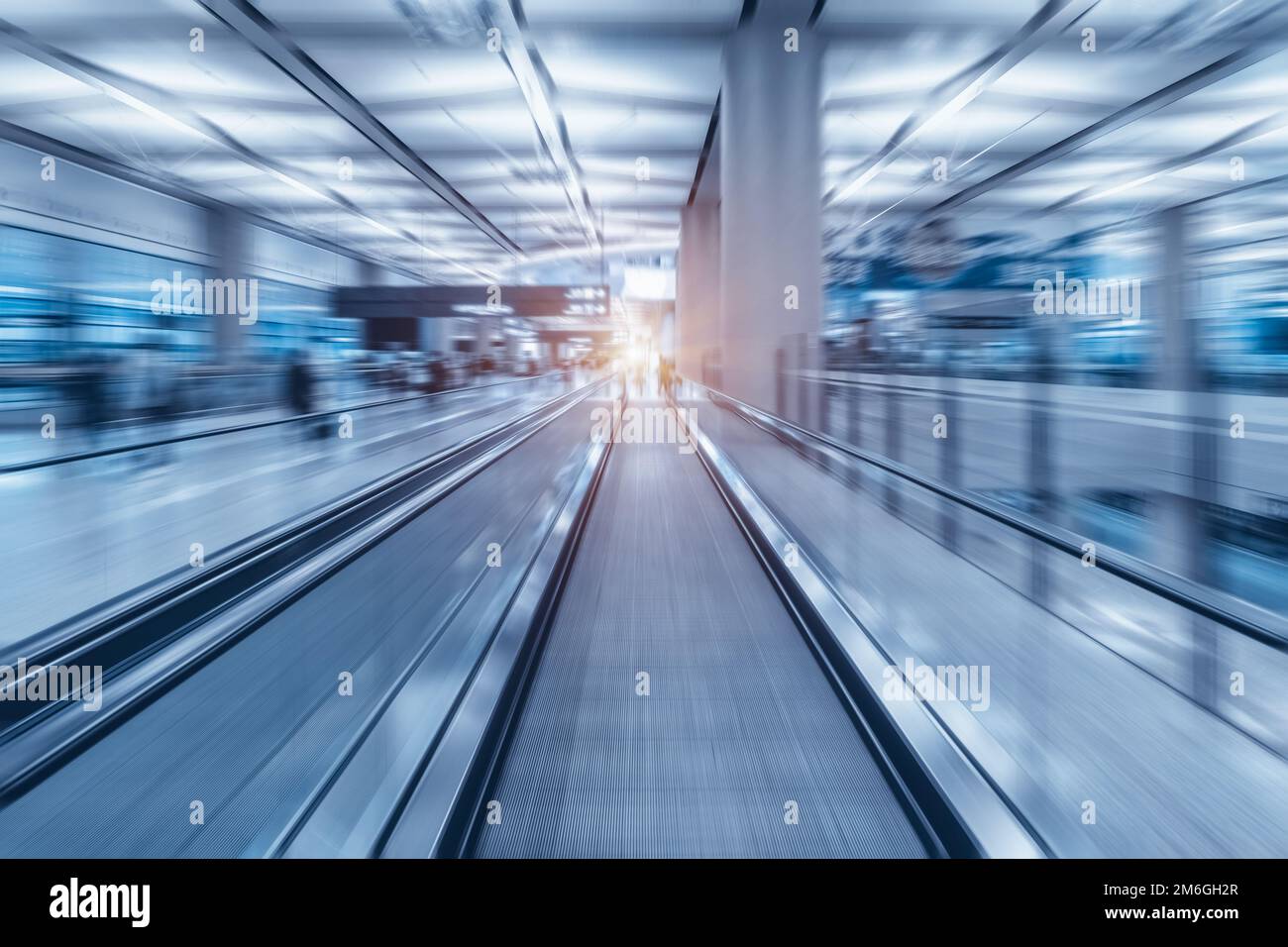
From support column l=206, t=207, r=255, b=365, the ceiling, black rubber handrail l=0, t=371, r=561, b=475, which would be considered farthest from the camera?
the ceiling

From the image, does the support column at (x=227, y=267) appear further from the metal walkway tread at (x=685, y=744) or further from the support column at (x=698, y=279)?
the support column at (x=698, y=279)

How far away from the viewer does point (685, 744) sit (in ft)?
8.55

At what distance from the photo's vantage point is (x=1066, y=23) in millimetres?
11570

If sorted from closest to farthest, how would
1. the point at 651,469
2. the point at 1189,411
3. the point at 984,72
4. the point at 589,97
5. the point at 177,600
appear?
the point at 1189,411 < the point at 177,600 < the point at 651,469 < the point at 984,72 < the point at 589,97

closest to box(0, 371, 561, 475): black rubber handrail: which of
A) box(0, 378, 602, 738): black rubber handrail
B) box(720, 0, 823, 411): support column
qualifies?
box(0, 378, 602, 738): black rubber handrail

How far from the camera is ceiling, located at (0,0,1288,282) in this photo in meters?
10.8

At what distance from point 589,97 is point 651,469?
31.3ft

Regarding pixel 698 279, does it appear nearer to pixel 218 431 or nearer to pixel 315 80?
pixel 315 80

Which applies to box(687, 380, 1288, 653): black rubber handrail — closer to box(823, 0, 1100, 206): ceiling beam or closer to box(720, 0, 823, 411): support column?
box(720, 0, 823, 411): support column

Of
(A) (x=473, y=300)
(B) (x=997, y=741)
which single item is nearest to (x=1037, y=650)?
(B) (x=997, y=741)

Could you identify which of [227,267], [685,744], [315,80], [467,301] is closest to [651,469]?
[685,744]

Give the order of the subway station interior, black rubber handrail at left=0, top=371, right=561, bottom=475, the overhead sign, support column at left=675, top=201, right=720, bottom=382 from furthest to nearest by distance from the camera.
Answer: support column at left=675, top=201, right=720, bottom=382, the overhead sign, black rubber handrail at left=0, top=371, right=561, bottom=475, the subway station interior

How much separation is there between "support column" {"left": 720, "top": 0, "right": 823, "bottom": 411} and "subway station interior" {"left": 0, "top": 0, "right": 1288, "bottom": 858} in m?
0.07
